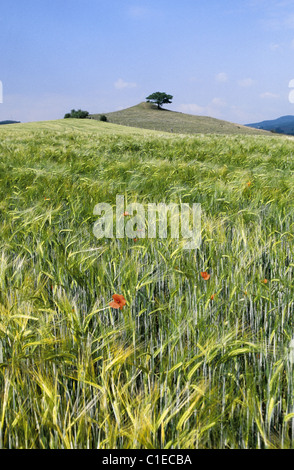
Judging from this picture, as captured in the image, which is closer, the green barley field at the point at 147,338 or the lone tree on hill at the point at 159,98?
the green barley field at the point at 147,338

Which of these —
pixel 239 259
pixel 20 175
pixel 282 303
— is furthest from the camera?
pixel 20 175

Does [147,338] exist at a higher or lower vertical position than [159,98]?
lower

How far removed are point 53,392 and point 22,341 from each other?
0.20 meters

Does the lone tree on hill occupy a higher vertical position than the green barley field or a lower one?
higher

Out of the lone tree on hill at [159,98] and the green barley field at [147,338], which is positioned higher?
the lone tree on hill at [159,98]

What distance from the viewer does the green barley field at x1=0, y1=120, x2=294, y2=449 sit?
83cm

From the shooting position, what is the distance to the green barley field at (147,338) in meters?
0.83

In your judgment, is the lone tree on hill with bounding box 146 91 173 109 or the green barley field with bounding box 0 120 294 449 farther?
the lone tree on hill with bounding box 146 91 173 109

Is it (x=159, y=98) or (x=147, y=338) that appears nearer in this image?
(x=147, y=338)

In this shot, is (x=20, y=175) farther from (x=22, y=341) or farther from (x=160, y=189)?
(x=22, y=341)

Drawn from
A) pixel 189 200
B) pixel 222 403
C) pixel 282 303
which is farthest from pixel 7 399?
pixel 189 200

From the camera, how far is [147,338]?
123cm

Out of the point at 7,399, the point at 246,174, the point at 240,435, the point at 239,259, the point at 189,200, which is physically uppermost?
the point at 246,174
